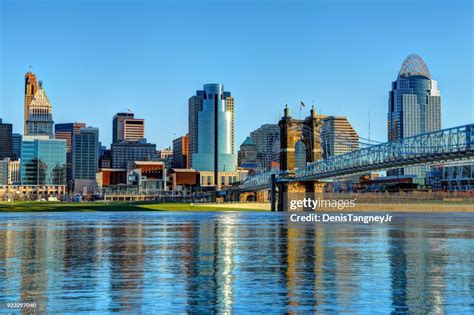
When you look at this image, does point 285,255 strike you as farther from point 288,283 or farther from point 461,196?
point 461,196

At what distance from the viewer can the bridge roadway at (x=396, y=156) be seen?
9245cm

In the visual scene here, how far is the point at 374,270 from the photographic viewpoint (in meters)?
32.3

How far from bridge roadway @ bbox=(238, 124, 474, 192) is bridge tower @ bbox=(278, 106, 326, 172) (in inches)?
303

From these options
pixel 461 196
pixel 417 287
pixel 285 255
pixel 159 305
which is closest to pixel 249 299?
pixel 159 305

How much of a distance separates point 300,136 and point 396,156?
2563 inches

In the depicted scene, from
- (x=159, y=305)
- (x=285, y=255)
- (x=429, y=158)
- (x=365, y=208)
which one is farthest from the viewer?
(x=365, y=208)

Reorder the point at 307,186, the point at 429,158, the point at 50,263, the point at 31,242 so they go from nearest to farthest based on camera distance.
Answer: the point at 50,263 → the point at 31,242 → the point at 429,158 → the point at 307,186

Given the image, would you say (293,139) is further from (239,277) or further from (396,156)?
(239,277)

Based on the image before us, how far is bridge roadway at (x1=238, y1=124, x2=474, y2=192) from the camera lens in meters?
92.4

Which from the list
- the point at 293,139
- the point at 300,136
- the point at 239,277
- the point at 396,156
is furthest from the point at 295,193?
the point at 239,277

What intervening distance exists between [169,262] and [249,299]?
12.2m

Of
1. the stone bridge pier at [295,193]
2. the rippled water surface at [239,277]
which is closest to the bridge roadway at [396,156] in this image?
the stone bridge pier at [295,193]

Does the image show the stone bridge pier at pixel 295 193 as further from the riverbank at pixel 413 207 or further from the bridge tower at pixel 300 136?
the bridge tower at pixel 300 136

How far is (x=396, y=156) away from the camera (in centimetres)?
12081
